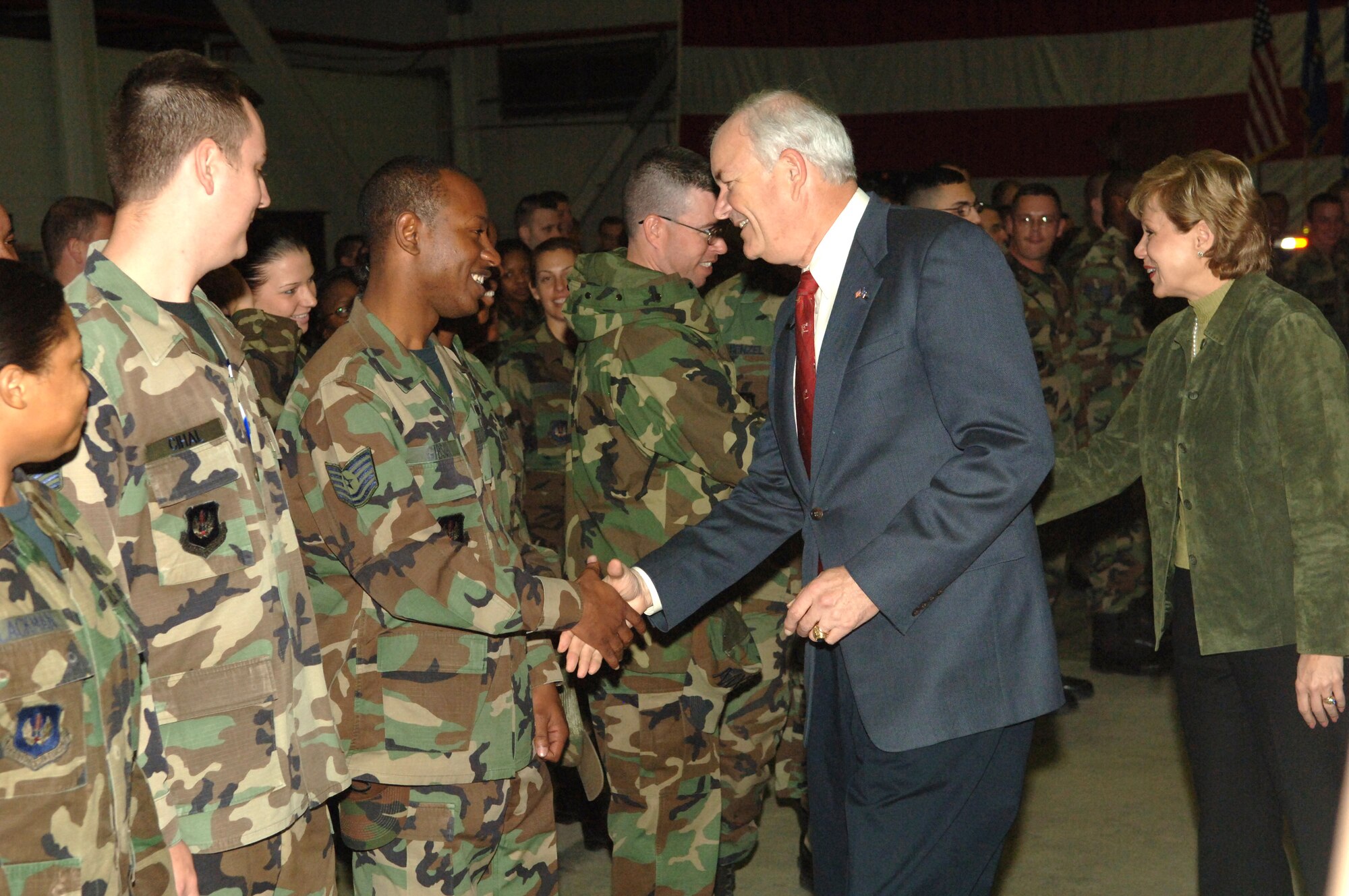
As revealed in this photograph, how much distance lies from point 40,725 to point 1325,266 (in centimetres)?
863

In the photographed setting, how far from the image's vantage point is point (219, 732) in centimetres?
185

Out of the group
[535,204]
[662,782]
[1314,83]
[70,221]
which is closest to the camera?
[662,782]

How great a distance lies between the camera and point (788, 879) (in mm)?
3637

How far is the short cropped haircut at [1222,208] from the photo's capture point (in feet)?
8.41

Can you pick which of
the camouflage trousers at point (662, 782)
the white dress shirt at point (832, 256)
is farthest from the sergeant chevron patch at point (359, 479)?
the camouflage trousers at point (662, 782)

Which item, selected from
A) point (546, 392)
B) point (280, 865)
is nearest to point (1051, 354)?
point (546, 392)

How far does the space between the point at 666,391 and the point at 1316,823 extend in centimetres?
162

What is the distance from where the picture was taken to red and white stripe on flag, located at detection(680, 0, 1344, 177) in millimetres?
10891

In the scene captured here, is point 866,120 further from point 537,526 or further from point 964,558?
point 964,558

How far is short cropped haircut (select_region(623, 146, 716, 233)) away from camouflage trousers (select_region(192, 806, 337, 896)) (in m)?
1.71

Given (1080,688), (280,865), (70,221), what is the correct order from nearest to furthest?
(280,865), (70,221), (1080,688)

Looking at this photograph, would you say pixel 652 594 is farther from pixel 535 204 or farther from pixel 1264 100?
pixel 1264 100

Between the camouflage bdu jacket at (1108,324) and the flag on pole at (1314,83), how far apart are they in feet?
20.3

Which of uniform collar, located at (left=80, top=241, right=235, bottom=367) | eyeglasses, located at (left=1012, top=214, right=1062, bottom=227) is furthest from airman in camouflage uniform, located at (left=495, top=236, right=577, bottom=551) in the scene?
uniform collar, located at (left=80, top=241, right=235, bottom=367)
